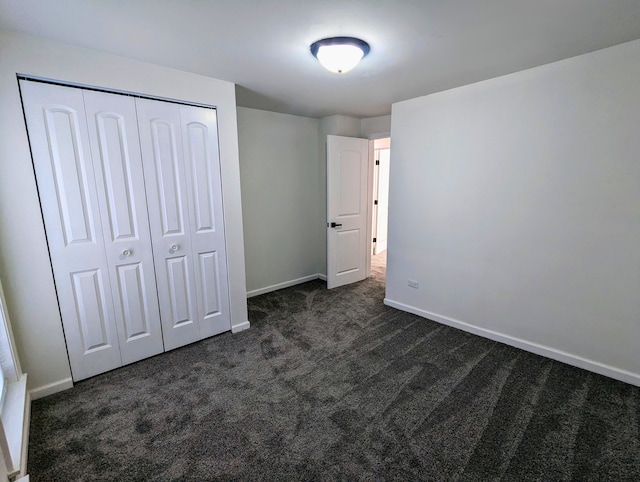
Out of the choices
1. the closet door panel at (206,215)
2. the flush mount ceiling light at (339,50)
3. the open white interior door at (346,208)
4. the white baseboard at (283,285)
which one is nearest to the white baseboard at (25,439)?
the closet door panel at (206,215)

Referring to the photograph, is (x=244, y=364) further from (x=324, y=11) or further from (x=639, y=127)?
(x=639, y=127)

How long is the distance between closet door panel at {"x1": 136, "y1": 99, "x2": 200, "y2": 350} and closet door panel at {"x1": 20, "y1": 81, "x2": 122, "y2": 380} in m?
0.36

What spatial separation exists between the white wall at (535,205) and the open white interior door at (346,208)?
0.81m

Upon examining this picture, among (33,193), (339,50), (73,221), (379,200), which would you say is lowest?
(379,200)

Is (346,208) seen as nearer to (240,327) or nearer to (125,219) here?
(240,327)

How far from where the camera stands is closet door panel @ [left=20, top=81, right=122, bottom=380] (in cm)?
195

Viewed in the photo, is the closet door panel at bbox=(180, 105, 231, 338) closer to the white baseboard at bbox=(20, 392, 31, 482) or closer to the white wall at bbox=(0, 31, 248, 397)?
the white wall at bbox=(0, 31, 248, 397)

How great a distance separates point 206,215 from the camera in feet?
8.84

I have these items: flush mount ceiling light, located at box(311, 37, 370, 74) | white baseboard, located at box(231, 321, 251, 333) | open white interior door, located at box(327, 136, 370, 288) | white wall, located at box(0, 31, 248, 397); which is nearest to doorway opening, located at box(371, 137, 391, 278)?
open white interior door, located at box(327, 136, 370, 288)

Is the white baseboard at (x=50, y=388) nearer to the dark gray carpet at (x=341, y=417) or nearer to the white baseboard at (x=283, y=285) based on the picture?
the dark gray carpet at (x=341, y=417)

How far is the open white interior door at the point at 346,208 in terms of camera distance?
3906mm

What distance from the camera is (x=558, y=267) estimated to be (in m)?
2.41

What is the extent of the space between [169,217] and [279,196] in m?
1.79

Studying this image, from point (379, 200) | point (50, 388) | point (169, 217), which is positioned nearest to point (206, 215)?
point (169, 217)
